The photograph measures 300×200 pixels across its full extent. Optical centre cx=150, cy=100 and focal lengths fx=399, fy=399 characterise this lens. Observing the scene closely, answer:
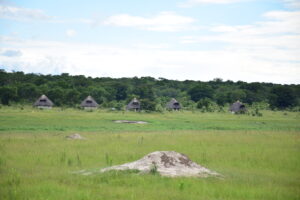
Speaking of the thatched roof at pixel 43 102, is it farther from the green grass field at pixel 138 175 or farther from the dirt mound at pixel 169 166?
the dirt mound at pixel 169 166

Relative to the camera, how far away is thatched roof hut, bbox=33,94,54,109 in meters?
87.9

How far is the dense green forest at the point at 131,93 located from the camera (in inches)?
3656

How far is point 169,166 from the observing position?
1586cm

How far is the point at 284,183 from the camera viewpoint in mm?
14531

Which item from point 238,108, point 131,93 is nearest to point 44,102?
point 131,93

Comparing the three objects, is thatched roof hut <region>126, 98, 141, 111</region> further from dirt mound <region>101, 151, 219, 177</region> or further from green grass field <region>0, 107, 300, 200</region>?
dirt mound <region>101, 151, 219, 177</region>

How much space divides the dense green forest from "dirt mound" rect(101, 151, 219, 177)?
66.7 metres

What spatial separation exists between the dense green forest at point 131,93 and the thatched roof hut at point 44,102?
12.2 feet

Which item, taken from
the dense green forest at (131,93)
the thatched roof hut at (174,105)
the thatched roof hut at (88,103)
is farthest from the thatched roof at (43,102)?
the thatched roof hut at (174,105)

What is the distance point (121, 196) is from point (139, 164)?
4120mm

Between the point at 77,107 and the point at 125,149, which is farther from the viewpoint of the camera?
the point at 77,107

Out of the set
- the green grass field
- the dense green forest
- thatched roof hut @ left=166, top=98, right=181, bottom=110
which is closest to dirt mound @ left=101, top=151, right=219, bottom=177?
the green grass field

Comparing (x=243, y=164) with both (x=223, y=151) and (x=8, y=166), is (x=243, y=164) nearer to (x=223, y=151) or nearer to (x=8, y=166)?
(x=223, y=151)

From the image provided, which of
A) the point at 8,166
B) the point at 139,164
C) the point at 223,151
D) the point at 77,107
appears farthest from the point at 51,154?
the point at 77,107
